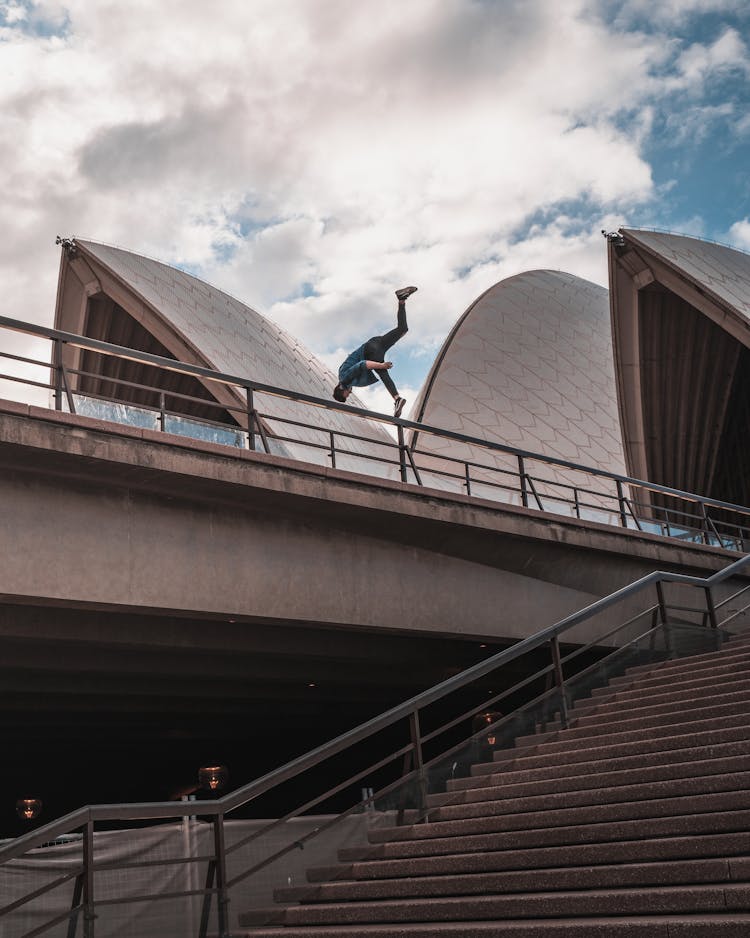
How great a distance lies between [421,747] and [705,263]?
64.9ft

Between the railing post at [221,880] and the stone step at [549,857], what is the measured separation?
2.30ft

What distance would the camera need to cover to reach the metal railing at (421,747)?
5.27 meters

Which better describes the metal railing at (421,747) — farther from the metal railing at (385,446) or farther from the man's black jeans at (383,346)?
the man's black jeans at (383,346)

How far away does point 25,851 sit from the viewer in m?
4.94

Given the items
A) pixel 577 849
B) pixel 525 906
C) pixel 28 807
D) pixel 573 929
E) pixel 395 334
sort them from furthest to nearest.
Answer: pixel 28 807 < pixel 395 334 < pixel 577 849 < pixel 525 906 < pixel 573 929

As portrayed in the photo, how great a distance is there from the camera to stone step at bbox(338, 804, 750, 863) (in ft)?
16.8

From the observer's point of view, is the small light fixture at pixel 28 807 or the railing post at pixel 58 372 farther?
the small light fixture at pixel 28 807

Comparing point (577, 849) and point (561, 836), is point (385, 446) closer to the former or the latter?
point (561, 836)

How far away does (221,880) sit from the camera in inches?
227

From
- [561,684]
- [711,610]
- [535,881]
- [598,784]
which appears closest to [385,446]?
[711,610]

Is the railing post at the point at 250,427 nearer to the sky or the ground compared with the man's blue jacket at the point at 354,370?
nearer to the ground

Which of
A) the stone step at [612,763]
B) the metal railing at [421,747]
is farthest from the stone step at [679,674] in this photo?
the stone step at [612,763]

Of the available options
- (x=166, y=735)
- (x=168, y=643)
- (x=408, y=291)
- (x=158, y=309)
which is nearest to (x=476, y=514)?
(x=168, y=643)

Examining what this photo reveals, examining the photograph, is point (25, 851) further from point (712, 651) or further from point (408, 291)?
point (408, 291)
